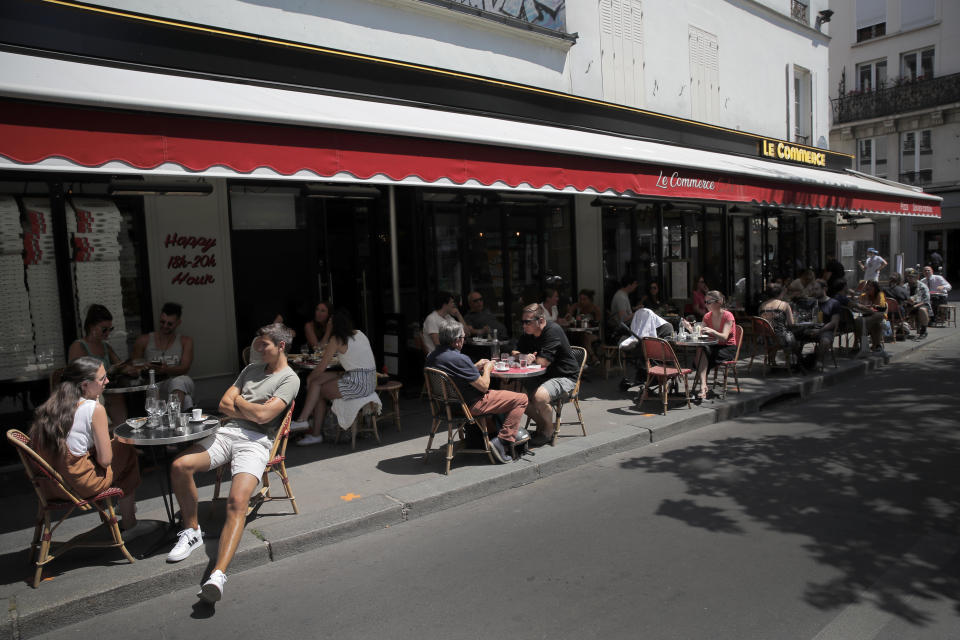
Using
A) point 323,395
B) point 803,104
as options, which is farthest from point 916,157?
point 323,395

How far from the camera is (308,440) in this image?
634cm

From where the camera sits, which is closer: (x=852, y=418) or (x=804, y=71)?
(x=852, y=418)

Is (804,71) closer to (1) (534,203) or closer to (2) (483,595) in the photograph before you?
(1) (534,203)

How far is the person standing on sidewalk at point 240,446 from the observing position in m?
→ 3.88

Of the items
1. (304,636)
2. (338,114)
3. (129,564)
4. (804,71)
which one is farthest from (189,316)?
(804,71)

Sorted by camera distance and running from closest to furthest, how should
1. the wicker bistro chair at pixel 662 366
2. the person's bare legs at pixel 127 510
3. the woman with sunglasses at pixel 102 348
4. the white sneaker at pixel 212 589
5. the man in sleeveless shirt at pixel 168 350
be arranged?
the white sneaker at pixel 212 589
the person's bare legs at pixel 127 510
the woman with sunglasses at pixel 102 348
the man in sleeveless shirt at pixel 168 350
the wicker bistro chair at pixel 662 366

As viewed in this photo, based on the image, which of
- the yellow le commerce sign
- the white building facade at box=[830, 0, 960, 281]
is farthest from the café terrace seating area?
the white building facade at box=[830, 0, 960, 281]

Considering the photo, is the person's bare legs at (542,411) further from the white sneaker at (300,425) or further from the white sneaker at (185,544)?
the white sneaker at (185,544)

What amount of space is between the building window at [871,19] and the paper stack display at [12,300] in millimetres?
32466

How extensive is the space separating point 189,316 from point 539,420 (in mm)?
4461

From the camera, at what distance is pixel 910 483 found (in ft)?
16.1

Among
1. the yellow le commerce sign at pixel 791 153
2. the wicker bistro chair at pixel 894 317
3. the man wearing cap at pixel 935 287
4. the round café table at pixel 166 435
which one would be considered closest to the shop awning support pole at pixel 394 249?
the round café table at pixel 166 435

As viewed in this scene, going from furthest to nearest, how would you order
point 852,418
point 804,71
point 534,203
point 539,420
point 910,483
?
point 804,71, point 534,203, point 852,418, point 539,420, point 910,483

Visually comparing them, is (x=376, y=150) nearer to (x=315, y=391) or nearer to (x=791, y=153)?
(x=315, y=391)
